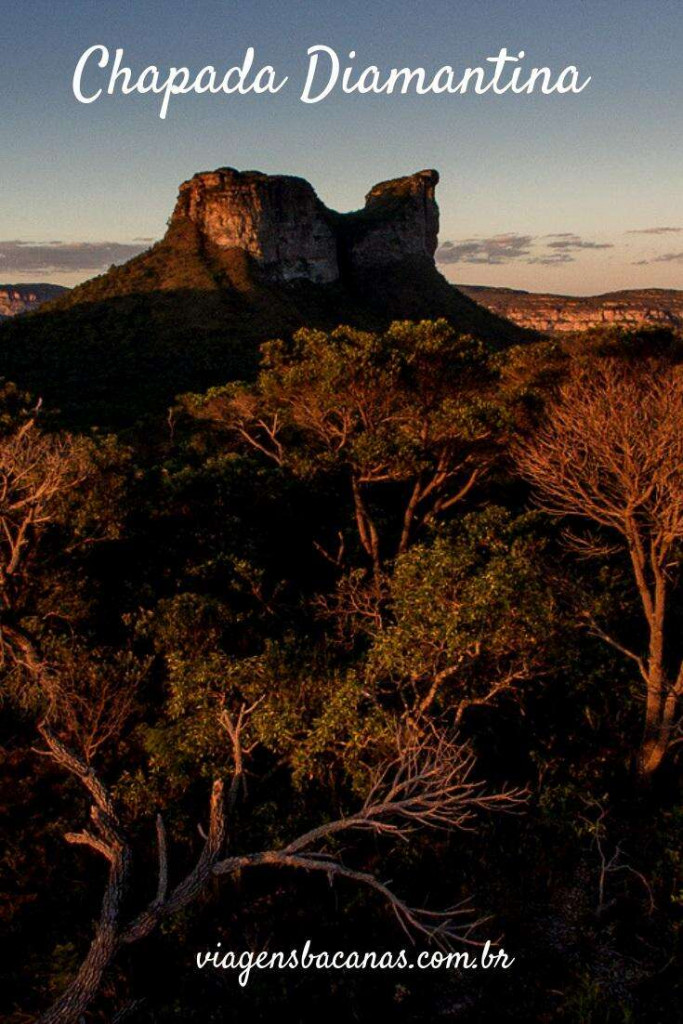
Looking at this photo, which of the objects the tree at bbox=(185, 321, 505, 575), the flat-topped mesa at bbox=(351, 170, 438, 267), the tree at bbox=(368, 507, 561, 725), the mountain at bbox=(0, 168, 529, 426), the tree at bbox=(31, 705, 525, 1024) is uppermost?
the flat-topped mesa at bbox=(351, 170, 438, 267)

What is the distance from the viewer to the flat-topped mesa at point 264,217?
128875 millimetres


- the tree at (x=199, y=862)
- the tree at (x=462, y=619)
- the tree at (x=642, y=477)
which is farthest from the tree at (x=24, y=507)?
the tree at (x=642, y=477)

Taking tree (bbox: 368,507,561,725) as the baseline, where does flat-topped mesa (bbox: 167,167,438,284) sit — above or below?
above

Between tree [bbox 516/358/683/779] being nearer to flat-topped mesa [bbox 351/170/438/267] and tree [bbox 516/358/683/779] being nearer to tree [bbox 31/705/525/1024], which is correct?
tree [bbox 31/705/525/1024]

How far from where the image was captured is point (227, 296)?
112750 mm

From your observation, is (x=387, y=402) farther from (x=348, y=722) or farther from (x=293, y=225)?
(x=293, y=225)

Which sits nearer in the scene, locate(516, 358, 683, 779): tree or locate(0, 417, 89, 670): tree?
locate(516, 358, 683, 779): tree

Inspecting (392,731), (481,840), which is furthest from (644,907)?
(392,731)

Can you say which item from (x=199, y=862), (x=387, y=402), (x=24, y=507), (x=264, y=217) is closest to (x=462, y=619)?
(x=199, y=862)

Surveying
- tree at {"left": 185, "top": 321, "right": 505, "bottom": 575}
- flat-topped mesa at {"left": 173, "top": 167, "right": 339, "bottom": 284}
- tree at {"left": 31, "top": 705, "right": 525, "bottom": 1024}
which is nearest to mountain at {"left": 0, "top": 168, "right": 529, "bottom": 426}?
flat-topped mesa at {"left": 173, "top": 167, "right": 339, "bottom": 284}

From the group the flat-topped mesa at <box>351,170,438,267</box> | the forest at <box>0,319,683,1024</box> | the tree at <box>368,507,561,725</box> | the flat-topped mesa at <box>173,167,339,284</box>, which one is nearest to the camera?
the forest at <box>0,319,683,1024</box>

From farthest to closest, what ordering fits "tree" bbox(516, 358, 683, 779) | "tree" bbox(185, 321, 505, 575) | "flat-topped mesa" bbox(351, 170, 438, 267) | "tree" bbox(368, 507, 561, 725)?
"flat-topped mesa" bbox(351, 170, 438, 267)
"tree" bbox(185, 321, 505, 575)
"tree" bbox(516, 358, 683, 779)
"tree" bbox(368, 507, 561, 725)

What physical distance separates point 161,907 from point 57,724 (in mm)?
9017

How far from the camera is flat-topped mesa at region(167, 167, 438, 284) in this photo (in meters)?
129
